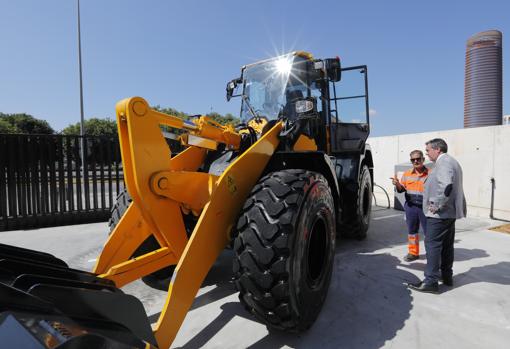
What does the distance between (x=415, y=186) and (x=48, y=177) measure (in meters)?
6.88

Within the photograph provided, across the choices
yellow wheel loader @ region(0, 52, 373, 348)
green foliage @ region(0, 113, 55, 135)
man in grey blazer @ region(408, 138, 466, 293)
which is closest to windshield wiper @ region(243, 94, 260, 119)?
yellow wheel loader @ region(0, 52, 373, 348)

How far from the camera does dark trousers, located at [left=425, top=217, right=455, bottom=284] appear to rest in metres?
3.35

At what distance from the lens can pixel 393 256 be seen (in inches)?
177

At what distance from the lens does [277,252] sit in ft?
6.81

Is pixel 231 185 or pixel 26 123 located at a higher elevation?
pixel 26 123

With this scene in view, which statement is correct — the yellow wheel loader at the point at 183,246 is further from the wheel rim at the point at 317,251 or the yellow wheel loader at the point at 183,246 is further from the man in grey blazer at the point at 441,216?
the man in grey blazer at the point at 441,216

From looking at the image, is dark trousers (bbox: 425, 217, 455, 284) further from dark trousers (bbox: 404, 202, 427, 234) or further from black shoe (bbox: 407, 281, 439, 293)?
dark trousers (bbox: 404, 202, 427, 234)

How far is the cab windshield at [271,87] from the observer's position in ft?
13.8

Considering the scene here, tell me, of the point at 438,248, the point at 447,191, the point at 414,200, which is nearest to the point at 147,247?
the point at 438,248

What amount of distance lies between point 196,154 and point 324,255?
176cm

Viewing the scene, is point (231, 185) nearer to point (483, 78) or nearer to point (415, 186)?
point (415, 186)

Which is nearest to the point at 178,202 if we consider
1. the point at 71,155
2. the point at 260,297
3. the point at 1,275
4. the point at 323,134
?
the point at 260,297

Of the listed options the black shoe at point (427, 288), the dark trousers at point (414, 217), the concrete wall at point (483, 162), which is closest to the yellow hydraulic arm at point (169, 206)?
the black shoe at point (427, 288)

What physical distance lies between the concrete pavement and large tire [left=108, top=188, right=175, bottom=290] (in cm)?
9
